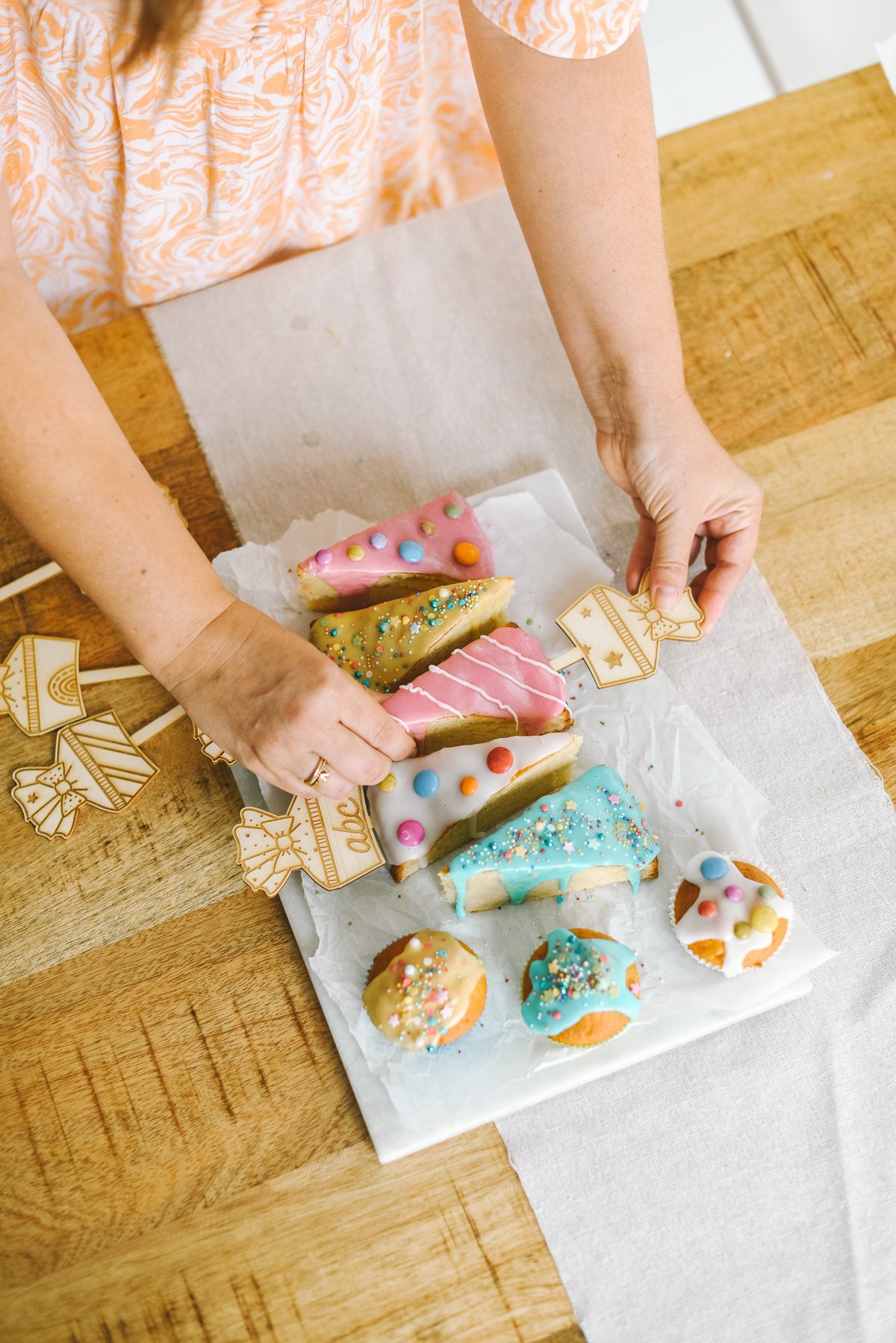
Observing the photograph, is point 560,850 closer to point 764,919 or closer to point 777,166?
point 764,919

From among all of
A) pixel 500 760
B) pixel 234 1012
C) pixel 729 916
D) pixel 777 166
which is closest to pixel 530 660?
pixel 500 760

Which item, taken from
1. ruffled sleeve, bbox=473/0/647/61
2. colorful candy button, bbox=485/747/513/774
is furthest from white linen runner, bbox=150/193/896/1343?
ruffled sleeve, bbox=473/0/647/61

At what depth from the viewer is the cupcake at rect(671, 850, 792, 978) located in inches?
42.0

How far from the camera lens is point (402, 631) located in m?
1.20

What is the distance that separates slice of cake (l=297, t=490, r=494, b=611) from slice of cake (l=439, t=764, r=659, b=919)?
0.31m

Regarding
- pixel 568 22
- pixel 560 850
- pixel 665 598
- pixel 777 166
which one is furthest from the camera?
pixel 777 166

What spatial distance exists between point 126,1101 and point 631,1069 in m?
0.54

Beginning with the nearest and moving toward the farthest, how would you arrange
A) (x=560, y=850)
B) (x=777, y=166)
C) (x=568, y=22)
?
(x=568, y=22), (x=560, y=850), (x=777, y=166)

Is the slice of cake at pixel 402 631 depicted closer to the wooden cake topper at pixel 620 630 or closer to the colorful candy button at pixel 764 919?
the wooden cake topper at pixel 620 630

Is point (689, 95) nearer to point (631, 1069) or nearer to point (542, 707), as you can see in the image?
point (542, 707)

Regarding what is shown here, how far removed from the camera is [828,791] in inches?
47.0

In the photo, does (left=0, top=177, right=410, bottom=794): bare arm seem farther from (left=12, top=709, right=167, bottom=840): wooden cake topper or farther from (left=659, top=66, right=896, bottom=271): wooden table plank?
(left=659, top=66, right=896, bottom=271): wooden table plank

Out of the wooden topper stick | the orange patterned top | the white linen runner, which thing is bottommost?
the white linen runner

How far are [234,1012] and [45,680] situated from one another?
0.46 m
